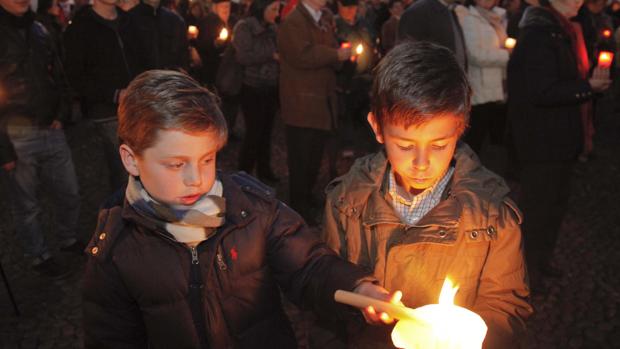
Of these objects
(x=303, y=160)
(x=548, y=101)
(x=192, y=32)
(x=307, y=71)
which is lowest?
(x=303, y=160)

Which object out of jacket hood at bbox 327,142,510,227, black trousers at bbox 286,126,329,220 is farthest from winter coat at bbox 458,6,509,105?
jacket hood at bbox 327,142,510,227

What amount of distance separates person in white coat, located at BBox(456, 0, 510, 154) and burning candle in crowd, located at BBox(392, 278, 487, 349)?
3.89 metres

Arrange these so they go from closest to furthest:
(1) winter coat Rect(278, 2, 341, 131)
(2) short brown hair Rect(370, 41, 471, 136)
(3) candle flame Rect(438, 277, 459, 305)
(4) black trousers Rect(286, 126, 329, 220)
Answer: (3) candle flame Rect(438, 277, 459, 305)
(2) short brown hair Rect(370, 41, 471, 136)
(1) winter coat Rect(278, 2, 341, 131)
(4) black trousers Rect(286, 126, 329, 220)

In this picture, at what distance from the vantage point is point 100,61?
4.45 metres

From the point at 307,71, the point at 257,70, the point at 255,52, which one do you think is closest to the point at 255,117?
the point at 257,70

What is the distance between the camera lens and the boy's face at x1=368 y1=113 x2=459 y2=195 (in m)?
1.75

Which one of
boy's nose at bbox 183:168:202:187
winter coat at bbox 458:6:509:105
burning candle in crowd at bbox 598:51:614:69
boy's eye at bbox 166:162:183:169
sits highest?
boy's eye at bbox 166:162:183:169

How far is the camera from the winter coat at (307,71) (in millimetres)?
4570

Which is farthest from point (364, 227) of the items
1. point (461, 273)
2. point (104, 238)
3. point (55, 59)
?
point (55, 59)

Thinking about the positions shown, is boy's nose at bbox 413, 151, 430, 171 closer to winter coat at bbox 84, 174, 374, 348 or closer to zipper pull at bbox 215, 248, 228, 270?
winter coat at bbox 84, 174, 374, 348

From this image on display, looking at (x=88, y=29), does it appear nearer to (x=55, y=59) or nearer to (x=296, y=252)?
(x=55, y=59)

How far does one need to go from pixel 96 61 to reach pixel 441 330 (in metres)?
3.99

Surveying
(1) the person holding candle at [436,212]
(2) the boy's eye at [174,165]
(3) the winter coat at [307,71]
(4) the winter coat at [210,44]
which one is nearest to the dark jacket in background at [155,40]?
(3) the winter coat at [307,71]

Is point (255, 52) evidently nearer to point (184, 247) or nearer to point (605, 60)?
point (605, 60)
